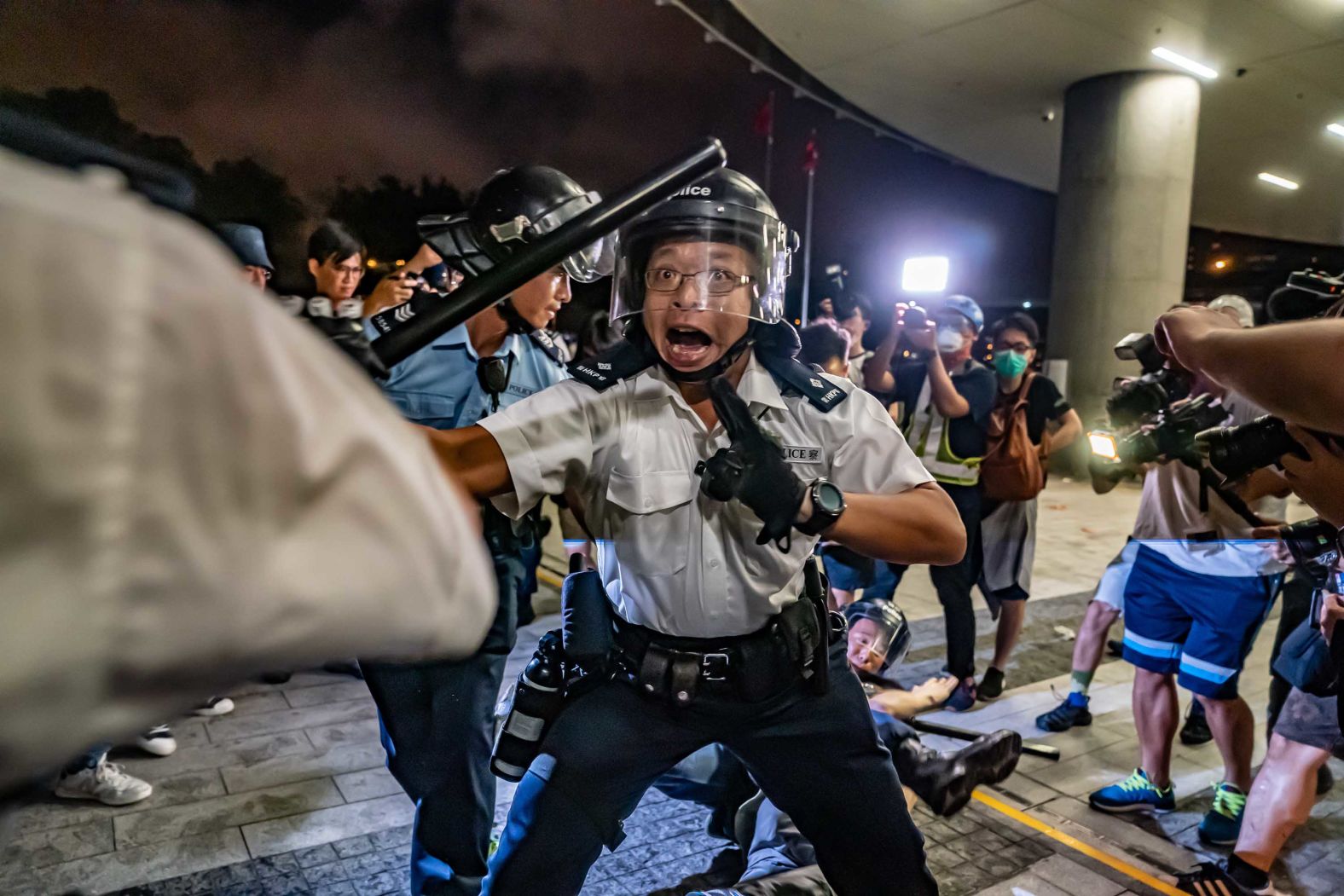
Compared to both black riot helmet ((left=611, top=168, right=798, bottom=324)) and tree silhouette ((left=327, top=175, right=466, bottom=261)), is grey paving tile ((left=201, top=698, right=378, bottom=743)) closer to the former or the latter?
tree silhouette ((left=327, top=175, right=466, bottom=261))

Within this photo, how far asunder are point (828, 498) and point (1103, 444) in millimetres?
2321

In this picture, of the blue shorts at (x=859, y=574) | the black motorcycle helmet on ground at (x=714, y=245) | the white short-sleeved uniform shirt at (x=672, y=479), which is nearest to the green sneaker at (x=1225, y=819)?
the blue shorts at (x=859, y=574)

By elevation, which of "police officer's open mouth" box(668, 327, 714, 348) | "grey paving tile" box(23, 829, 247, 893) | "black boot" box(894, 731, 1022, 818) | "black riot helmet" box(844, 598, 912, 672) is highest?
"police officer's open mouth" box(668, 327, 714, 348)

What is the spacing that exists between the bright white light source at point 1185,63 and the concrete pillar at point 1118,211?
33 centimetres

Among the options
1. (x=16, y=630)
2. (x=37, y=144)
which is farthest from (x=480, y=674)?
(x=16, y=630)

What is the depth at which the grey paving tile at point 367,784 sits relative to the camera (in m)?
3.58

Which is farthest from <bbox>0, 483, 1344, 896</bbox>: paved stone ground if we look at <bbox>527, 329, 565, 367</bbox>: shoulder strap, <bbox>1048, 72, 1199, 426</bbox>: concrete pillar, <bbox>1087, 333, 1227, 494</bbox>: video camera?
<bbox>1048, 72, 1199, 426</bbox>: concrete pillar

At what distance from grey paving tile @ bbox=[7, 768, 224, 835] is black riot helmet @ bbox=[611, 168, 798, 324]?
2845 millimetres

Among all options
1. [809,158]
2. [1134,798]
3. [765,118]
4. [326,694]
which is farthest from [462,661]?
[809,158]

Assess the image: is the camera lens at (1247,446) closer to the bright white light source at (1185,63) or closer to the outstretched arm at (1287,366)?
the outstretched arm at (1287,366)

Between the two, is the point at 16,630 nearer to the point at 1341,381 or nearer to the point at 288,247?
the point at 288,247

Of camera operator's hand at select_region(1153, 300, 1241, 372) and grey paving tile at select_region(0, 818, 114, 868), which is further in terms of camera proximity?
grey paving tile at select_region(0, 818, 114, 868)

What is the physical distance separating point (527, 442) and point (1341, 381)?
1657 millimetres

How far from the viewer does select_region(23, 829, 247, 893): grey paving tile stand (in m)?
2.87
